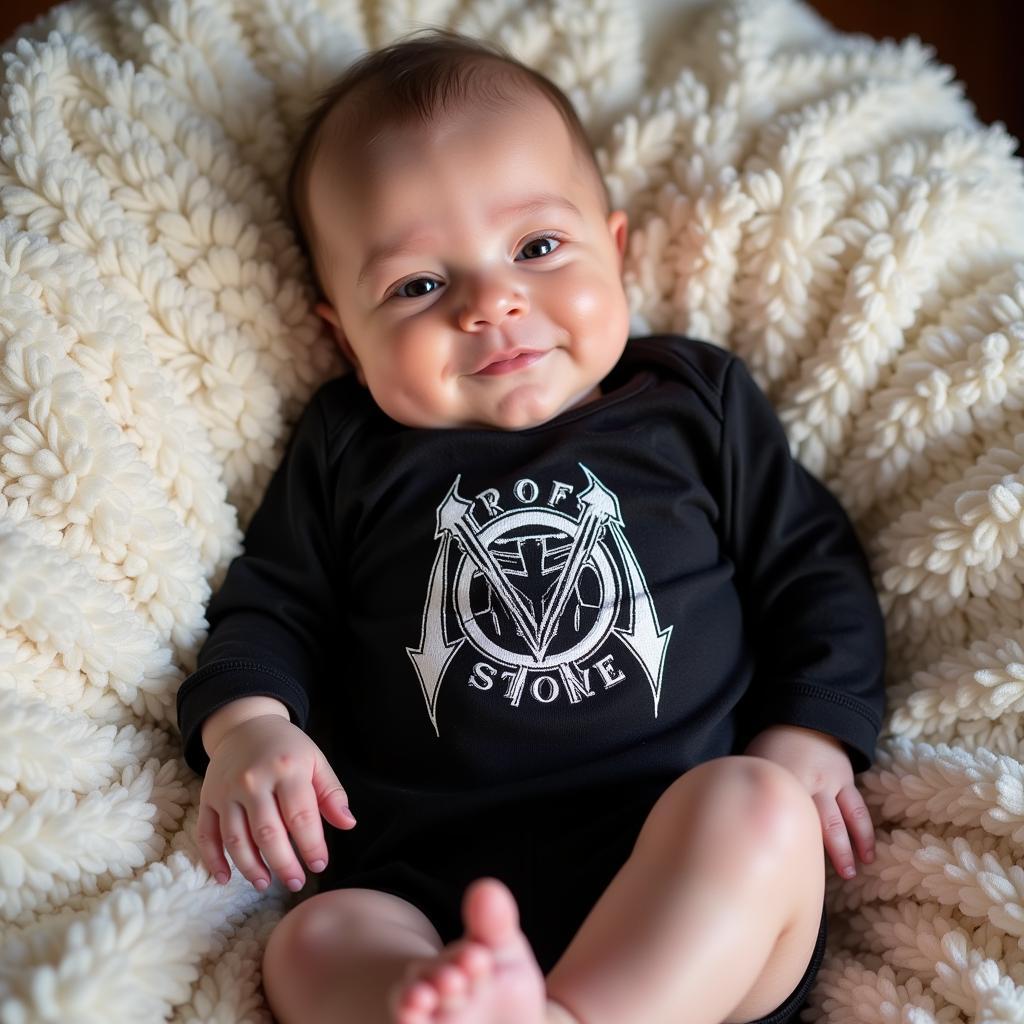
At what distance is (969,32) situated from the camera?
5.44ft

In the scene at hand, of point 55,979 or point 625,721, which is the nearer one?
point 55,979

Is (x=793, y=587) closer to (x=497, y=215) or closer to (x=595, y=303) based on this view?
(x=595, y=303)

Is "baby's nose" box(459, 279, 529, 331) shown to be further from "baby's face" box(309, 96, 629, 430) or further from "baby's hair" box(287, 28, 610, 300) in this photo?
"baby's hair" box(287, 28, 610, 300)

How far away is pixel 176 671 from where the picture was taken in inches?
39.9

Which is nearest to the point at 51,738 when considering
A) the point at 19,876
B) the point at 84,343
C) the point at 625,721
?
the point at 19,876

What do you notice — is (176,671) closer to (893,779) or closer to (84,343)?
(84,343)

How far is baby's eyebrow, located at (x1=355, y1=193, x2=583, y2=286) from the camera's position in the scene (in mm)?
1014

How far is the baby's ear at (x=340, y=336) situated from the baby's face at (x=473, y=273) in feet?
0.22

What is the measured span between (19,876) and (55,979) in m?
0.12

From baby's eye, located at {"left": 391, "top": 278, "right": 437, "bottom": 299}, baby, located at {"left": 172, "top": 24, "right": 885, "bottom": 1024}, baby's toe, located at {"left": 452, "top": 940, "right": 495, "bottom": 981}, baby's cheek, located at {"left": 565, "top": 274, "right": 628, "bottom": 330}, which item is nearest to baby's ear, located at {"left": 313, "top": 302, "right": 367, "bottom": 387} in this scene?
baby, located at {"left": 172, "top": 24, "right": 885, "bottom": 1024}

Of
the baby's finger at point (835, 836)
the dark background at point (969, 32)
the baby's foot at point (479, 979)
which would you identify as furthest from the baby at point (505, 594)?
the dark background at point (969, 32)

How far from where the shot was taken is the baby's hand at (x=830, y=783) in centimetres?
95

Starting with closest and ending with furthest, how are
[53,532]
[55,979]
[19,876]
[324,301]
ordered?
1. [55,979]
2. [19,876]
3. [53,532]
4. [324,301]

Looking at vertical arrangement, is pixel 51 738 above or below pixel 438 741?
above
